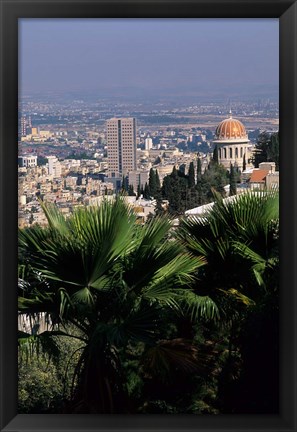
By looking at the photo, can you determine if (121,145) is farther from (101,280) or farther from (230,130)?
(101,280)

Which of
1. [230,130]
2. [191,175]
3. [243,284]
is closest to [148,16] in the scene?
[243,284]

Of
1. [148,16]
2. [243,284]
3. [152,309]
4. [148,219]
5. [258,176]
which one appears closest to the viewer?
[148,16]

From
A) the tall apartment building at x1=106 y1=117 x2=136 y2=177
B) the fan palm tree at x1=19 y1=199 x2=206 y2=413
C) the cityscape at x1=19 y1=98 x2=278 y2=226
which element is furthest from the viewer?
the tall apartment building at x1=106 y1=117 x2=136 y2=177

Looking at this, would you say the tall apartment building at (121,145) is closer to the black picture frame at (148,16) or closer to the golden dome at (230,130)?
the golden dome at (230,130)

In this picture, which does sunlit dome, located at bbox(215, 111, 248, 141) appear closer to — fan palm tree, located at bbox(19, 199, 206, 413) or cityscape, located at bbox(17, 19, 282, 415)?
cityscape, located at bbox(17, 19, 282, 415)

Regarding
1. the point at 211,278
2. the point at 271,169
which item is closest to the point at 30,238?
the point at 211,278

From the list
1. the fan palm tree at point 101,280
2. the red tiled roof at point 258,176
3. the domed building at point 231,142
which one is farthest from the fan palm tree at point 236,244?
the domed building at point 231,142

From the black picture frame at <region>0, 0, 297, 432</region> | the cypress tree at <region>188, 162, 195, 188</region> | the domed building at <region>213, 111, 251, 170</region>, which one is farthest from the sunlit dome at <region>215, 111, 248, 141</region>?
the black picture frame at <region>0, 0, 297, 432</region>
